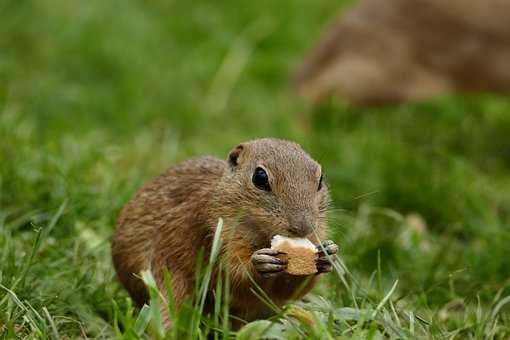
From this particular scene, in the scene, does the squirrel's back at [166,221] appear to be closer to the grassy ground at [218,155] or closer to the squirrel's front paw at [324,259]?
the grassy ground at [218,155]

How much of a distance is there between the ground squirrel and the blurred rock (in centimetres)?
488

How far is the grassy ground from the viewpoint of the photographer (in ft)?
11.5

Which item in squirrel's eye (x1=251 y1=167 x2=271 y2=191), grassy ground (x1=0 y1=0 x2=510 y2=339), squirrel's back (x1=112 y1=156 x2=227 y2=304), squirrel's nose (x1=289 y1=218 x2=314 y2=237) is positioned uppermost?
squirrel's eye (x1=251 y1=167 x2=271 y2=191)

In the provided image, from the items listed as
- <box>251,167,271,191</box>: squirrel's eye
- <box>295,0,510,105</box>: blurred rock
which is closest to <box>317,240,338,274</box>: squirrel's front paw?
<box>251,167,271,191</box>: squirrel's eye

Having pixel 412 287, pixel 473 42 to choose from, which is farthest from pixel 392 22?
pixel 412 287

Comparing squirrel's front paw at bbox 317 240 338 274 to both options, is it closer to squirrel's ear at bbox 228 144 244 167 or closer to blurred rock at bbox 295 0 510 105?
squirrel's ear at bbox 228 144 244 167

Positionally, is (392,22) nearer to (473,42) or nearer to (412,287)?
(473,42)

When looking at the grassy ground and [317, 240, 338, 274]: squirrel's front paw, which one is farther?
the grassy ground

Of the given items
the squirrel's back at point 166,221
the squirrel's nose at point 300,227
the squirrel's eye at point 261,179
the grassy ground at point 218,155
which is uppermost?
the squirrel's eye at point 261,179

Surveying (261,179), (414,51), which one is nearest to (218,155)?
(414,51)

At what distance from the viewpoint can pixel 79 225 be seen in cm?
Answer: 445

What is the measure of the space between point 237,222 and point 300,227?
286 millimetres

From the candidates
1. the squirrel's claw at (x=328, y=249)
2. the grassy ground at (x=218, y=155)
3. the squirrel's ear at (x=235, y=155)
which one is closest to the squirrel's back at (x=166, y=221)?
the squirrel's ear at (x=235, y=155)

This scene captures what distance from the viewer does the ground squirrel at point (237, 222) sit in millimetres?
3115
